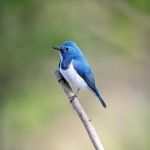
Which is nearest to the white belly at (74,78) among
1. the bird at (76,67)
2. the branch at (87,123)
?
the bird at (76,67)

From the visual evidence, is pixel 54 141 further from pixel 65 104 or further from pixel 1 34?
pixel 1 34

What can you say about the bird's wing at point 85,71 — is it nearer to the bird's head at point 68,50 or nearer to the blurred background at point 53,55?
the bird's head at point 68,50

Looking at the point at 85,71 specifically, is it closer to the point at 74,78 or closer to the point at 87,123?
the point at 74,78

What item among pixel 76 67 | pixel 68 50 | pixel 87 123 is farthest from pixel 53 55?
pixel 87 123

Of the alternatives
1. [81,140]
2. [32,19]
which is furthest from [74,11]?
[81,140]

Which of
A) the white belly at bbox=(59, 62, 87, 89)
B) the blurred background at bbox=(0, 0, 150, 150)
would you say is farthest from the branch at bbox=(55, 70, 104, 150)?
the blurred background at bbox=(0, 0, 150, 150)
